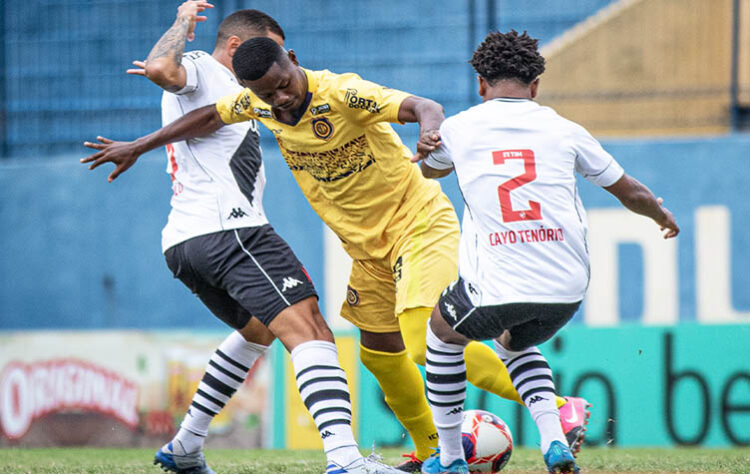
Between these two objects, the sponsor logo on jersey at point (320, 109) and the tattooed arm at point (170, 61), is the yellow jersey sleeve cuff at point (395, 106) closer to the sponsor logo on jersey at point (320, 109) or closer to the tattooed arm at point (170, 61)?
the sponsor logo on jersey at point (320, 109)

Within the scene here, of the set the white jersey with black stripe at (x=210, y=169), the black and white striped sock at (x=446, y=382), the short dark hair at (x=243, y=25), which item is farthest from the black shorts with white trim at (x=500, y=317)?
the short dark hair at (x=243, y=25)

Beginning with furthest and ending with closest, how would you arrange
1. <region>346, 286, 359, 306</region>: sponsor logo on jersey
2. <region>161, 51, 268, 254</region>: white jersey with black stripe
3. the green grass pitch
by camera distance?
1. the green grass pitch
2. <region>346, 286, 359, 306</region>: sponsor logo on jersey
3. <region>161, 51, 268, 254</region>: white jersey with black stripe

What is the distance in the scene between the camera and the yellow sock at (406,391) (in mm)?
5223

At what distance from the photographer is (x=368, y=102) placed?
457cm

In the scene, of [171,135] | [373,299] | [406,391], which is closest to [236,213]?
[171,135]

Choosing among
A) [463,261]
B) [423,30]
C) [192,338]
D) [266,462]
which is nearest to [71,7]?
[423,30]

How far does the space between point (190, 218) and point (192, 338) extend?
16.7 ft

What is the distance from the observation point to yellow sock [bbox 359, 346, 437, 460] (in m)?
5.22

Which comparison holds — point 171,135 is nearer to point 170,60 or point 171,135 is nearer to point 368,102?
point 170,60

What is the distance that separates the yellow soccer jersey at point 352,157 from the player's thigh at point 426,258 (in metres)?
0.07

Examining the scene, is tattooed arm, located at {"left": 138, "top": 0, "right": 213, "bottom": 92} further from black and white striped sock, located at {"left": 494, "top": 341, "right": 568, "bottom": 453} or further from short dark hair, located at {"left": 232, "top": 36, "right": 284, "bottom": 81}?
black and white striped sock, located at {"left": 494, "top": 341, "right": 568, "bottom": 453}

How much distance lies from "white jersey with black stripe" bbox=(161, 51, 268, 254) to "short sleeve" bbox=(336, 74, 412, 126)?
0.67m

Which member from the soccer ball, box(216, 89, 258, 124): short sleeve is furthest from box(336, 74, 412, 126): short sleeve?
the soccer ball

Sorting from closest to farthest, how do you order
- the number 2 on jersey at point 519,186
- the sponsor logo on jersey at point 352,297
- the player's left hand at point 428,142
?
1. the number 2 on jersey at point 519,186
2. the player's left hand at point 428,142
3. the sponsor logo on jersey at point 352,297
